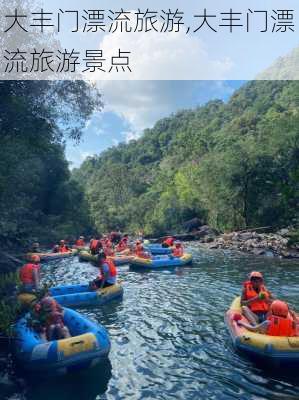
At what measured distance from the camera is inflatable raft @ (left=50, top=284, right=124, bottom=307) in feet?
36.8

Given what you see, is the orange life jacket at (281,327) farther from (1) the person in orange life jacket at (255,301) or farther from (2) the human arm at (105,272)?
(2) the human arm at (105,272)

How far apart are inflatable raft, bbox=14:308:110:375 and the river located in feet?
0.96

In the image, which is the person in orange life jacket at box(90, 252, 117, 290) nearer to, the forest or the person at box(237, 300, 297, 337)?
the forest

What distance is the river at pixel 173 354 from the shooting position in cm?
622

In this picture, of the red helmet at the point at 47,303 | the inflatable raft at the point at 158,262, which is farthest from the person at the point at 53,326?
the inflatable raft at the point at 158,262

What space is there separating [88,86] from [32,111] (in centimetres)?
234

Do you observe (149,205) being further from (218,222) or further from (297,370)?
(297,370)

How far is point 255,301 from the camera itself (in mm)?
8422

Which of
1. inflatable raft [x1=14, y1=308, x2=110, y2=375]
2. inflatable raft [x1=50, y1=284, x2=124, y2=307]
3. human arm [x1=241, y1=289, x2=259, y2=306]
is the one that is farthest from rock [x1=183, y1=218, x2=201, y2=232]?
inflatable raft [x1=14, y1=308, x2=110, y2=375]

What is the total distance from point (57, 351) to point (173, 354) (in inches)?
89.8

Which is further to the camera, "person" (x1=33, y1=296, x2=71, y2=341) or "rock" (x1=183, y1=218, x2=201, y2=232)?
"rock" (x1=183, y1=218, x2=201, y2=232)

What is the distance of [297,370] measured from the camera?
6.75 meters

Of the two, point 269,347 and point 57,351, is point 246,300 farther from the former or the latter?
point 57,351

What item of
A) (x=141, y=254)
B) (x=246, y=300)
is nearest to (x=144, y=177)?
(x=141, y=254)
